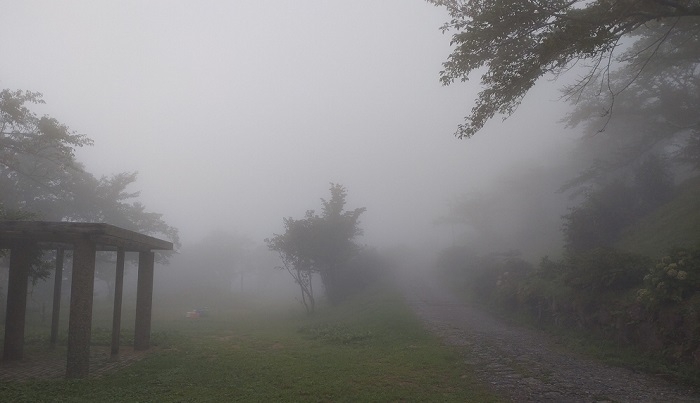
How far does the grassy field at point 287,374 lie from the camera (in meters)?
8.41

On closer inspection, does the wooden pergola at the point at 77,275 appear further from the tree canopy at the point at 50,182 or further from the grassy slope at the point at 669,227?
the grassy slope at the point at 669,227

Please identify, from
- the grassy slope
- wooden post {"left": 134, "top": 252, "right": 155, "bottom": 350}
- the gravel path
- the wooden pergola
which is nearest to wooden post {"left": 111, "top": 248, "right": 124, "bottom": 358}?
the wooden pergola

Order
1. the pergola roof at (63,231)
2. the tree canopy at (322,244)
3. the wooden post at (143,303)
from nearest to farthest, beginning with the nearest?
the pergola roof at (63,231), the wooden post at (143,303), the tree canopy at (322,244)

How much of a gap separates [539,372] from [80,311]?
11267 millimetres

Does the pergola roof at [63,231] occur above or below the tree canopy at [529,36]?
below

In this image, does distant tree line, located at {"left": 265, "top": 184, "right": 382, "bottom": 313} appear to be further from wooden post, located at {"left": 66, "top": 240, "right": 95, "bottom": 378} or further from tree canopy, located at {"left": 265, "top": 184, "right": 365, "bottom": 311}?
wooden post, located at {"left": 66, "top": 240, "right": 95, "bottom": 378}

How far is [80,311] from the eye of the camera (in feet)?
33.6

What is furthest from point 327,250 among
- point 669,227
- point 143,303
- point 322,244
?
point 669,227

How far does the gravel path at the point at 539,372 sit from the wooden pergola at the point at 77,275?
31.7ft

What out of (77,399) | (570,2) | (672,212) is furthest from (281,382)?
(672,212)

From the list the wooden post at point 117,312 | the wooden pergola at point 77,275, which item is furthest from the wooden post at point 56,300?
the wooden post at point 117,312

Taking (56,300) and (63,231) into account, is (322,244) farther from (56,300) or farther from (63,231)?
(63,231)

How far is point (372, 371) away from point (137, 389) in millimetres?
5367

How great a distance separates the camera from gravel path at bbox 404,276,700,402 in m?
8.15
